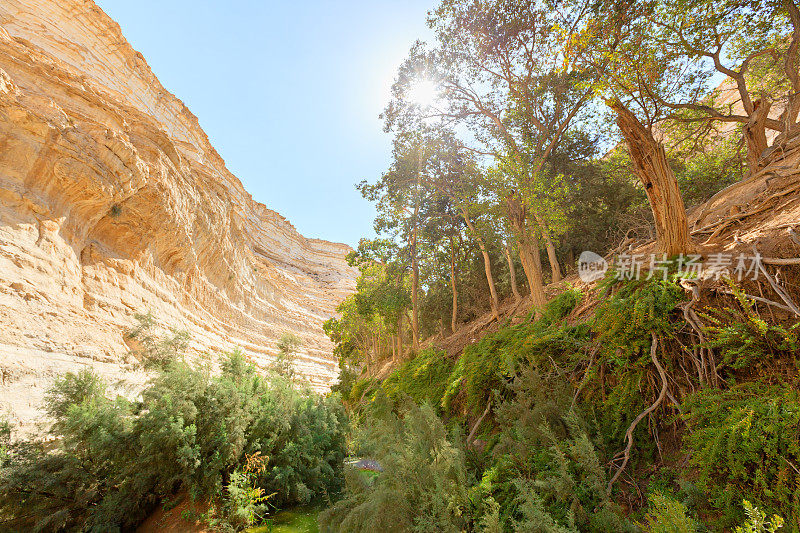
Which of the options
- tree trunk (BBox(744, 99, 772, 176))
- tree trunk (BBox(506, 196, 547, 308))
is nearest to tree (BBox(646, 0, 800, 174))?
tree trunk (BBox(744, 99, 772, 176))

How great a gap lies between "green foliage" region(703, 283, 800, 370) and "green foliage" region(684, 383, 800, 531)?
0.38 metres

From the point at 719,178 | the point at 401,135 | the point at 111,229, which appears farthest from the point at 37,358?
the point at 719,178

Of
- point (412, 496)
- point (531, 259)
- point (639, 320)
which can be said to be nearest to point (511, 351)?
point (639, 320)

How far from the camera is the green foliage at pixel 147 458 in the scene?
222 inches

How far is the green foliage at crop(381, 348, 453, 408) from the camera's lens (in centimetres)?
892

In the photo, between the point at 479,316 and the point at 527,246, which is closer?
the point at 527,246

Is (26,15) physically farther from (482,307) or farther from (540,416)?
(540,416)

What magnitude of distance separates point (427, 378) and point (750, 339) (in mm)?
8020

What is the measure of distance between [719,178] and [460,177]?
828cm

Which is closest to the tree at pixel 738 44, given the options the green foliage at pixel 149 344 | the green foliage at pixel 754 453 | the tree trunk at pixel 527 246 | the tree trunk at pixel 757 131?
the tree trunk at pixel 757 131

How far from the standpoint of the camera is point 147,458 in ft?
18.3

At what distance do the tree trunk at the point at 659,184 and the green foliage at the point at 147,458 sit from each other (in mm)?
7890

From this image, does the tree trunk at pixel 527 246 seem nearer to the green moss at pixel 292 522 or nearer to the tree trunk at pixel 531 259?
the tree trunk at pixel 531 259

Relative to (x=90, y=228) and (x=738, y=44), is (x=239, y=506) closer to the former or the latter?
(x=90, y=228)
